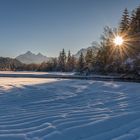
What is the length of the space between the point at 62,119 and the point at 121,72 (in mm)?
27425

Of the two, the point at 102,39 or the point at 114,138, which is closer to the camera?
the point at 114,138

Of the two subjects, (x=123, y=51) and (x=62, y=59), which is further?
(x=62, y=59)

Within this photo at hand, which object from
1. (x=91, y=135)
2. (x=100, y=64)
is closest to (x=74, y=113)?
(x=91, y=135)

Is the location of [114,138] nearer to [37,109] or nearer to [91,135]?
[91,135]

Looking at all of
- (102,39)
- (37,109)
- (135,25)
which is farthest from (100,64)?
(37,109)

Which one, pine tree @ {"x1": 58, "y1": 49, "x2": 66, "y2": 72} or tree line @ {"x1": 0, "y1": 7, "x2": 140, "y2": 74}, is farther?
pine tree @ {"x1": 58, "y1": 49, "x2": 66, "y2": 72}

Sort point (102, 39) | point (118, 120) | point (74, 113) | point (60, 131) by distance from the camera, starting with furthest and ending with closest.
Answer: point (102, 39) < point (74, 113) < point (118, 120) < point (60, 131)

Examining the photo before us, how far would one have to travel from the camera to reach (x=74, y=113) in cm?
654

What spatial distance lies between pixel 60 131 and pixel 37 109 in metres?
2.54

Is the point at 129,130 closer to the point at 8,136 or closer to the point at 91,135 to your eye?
the point at 91,135

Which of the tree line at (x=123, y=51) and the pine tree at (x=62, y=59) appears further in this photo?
the pine tree at (x=62, y=59)

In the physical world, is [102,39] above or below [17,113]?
above

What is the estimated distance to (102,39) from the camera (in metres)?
50.2

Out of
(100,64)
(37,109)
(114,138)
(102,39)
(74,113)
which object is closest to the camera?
(114,138)
